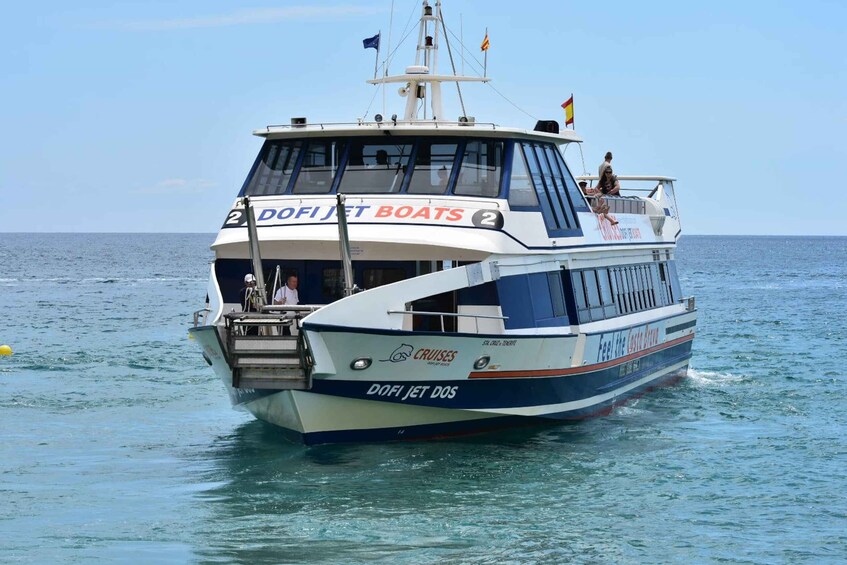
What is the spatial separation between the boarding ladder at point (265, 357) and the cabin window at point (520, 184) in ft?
14.5

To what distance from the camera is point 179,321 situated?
44.8 m

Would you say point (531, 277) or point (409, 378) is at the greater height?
point (531, 277)

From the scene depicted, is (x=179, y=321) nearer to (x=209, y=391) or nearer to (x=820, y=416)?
(x=209, y=391)

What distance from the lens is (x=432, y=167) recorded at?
19.3 metres

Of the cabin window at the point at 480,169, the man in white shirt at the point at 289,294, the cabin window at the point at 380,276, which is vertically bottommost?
the man in white shirt at the point at 289,294

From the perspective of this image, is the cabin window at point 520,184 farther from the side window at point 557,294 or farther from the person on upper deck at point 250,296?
the person on upper deck at point 250,296

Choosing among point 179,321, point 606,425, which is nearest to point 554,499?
point 606,425

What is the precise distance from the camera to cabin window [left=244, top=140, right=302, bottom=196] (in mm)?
19891

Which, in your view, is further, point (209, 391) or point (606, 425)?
point (209, 391)

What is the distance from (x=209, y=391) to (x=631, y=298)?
8289mm

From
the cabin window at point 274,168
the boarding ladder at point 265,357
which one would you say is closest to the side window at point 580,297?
the cabin window at point 274,168

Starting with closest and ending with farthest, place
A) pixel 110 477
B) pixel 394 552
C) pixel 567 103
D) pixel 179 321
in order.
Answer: pixel 394 552 < pixel 110 477 < pixel 567 103 < pixel 179 321

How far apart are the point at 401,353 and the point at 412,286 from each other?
854 mm

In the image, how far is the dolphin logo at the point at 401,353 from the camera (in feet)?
54.6
